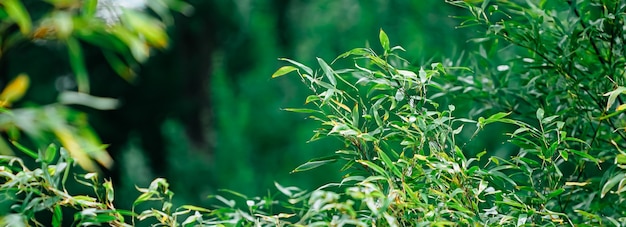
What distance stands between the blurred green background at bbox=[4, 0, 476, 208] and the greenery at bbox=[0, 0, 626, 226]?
669 millimetres

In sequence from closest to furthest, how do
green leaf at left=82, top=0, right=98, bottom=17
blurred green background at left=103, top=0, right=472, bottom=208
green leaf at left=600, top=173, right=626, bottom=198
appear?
green leaf at left=600, top=173, right=626, bottom=198
green leaf at left=82, top=0, right=98, bottom=17
blurred green background at left=103, top=0, right=472, bottom=208

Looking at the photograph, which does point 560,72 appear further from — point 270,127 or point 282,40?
point 282,40

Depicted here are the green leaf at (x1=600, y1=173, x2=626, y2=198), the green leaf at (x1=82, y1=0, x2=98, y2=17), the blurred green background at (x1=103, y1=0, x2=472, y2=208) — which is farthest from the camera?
the blurred green background at (x1=103, y1=0, x2=472, y2=208)

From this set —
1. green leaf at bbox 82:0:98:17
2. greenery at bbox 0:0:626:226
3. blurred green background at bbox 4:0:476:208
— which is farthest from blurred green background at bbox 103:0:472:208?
green leaf at bbox 82:0:98:17

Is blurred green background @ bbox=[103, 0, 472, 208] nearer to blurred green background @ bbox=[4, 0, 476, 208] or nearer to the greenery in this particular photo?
blurred green background @ bbox=[4, 0, 476, 208]

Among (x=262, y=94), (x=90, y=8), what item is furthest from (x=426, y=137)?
(x=262, y=94)

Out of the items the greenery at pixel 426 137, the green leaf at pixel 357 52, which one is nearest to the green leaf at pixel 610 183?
the greenery at pixel 426 137

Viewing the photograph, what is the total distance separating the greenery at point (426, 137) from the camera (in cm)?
96

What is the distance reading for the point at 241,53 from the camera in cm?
354

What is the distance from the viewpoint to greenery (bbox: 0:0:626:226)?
3.14 feet

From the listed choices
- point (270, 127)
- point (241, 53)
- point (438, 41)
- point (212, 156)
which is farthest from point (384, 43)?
point (241, 53)

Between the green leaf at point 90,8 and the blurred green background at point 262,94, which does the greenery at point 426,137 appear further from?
the blurred green background at point 262,94

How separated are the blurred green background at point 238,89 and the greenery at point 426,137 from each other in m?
0.67

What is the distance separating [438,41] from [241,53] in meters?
1.32
